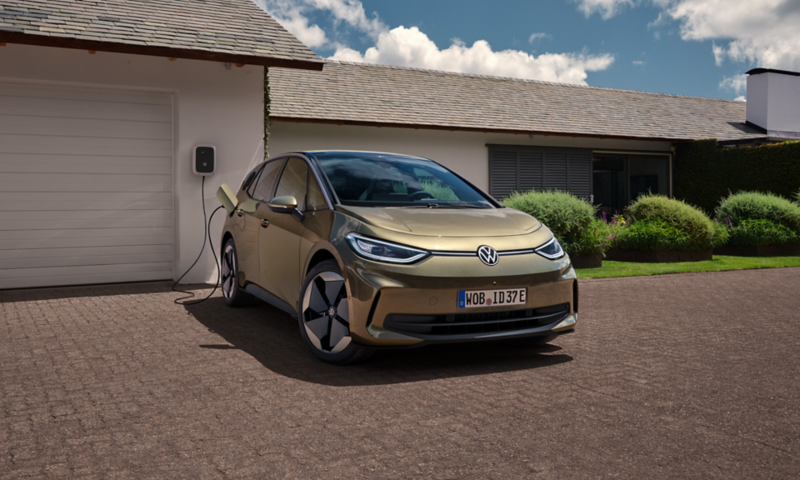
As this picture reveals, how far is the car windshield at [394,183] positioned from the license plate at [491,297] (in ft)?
3.64

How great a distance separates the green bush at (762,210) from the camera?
14555 millimetres

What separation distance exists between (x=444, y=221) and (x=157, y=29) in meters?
6.07

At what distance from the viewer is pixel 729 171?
1969cm

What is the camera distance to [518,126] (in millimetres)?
18094

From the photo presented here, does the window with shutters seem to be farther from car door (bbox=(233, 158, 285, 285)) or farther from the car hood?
the car hood

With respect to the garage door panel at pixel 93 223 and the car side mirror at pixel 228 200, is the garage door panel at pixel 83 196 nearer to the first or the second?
the garage door panel at pixel 93 223

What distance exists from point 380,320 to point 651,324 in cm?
324

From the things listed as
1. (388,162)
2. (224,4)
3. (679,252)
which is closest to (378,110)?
(224,4)

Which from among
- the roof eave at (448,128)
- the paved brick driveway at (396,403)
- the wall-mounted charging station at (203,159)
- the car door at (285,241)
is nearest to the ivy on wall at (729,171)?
the roof eave at (448,128)

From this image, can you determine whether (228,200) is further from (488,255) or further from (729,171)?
(729,171)

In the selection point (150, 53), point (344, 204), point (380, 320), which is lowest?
point (380, 320)

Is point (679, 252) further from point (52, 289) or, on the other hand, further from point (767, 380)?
point (52, 289)

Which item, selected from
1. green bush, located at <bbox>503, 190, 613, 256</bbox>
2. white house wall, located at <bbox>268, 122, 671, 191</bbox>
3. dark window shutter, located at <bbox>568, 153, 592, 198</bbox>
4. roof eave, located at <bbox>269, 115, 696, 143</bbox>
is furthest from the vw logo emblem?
dark window shutter, located at <bbox>568, 153, 592, 198</bbox>

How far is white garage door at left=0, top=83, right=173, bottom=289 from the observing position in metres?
8.71
